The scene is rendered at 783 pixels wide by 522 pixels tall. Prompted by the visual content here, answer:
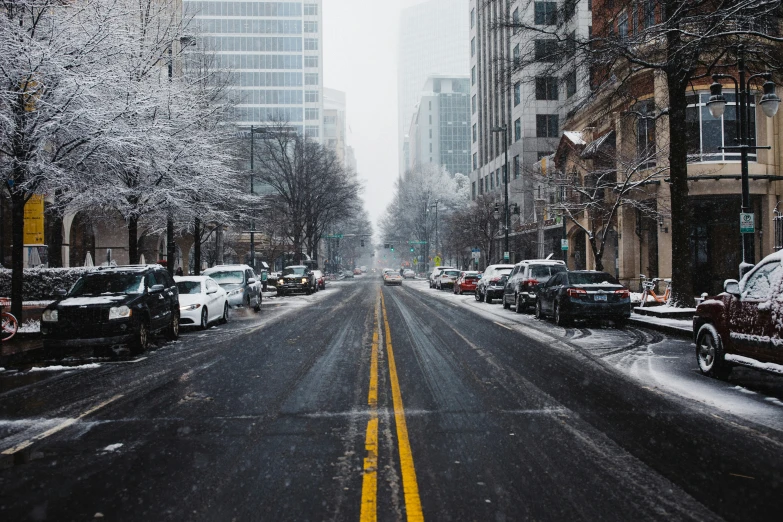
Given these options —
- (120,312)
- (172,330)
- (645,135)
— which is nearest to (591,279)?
(172,330)

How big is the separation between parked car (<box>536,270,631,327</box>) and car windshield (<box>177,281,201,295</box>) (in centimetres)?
1024

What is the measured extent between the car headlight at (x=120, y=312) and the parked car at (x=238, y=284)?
36.8ft

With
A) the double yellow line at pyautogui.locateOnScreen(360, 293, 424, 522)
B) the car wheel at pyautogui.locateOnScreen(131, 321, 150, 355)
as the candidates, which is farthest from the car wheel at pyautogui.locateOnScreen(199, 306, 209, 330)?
the double yellow line at pyautogui.locateOnScreen(360, 293, 424, 522)

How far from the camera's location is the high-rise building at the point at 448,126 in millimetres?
155250

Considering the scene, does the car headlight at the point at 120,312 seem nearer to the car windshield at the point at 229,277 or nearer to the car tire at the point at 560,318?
the car tire at the point at 560,318

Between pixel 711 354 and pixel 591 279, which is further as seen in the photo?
pixel 591 279

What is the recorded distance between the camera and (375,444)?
19.4 feet

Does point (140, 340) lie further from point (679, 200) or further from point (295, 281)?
point (295, 281)

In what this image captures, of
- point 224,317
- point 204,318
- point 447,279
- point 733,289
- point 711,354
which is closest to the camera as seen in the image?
point 733,289

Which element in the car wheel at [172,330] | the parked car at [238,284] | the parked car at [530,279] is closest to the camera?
the car wheel at [172,330]

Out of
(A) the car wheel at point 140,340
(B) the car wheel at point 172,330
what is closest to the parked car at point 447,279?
(B) the car wheel at point 172,330

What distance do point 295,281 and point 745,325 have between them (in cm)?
3223

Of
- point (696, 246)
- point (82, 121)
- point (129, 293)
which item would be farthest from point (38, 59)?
point (696, 246)

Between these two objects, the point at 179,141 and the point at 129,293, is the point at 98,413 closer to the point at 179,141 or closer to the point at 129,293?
the point at 129,293
